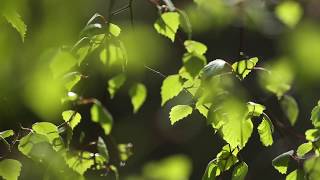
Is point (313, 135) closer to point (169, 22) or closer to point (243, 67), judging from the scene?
point (243, 67)

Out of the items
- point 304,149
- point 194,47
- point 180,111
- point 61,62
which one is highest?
point 61,62

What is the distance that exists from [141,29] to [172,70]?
295 centimetres

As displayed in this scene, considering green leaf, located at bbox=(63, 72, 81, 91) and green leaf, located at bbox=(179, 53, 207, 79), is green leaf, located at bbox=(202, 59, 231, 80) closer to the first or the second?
green leaf, located at bbox=(179, 53, 207, 79)

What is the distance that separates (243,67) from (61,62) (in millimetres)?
309

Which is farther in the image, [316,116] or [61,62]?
[316,116]

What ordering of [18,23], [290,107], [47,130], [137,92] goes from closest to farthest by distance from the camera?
[18,23], [137,92], [47,130], [290,107]

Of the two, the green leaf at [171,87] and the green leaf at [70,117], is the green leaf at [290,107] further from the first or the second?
the green leaf at [70,117]

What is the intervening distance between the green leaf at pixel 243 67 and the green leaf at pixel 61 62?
0.87 ft

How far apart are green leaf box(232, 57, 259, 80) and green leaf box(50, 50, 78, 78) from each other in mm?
265

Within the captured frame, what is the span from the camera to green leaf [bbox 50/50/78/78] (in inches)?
34.4

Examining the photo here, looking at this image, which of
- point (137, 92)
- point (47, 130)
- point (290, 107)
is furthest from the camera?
point (290, 107)

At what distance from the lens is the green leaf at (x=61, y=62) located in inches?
34.4

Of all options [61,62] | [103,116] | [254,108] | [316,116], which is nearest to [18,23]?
[61,62]

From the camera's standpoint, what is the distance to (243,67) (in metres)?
1.04
